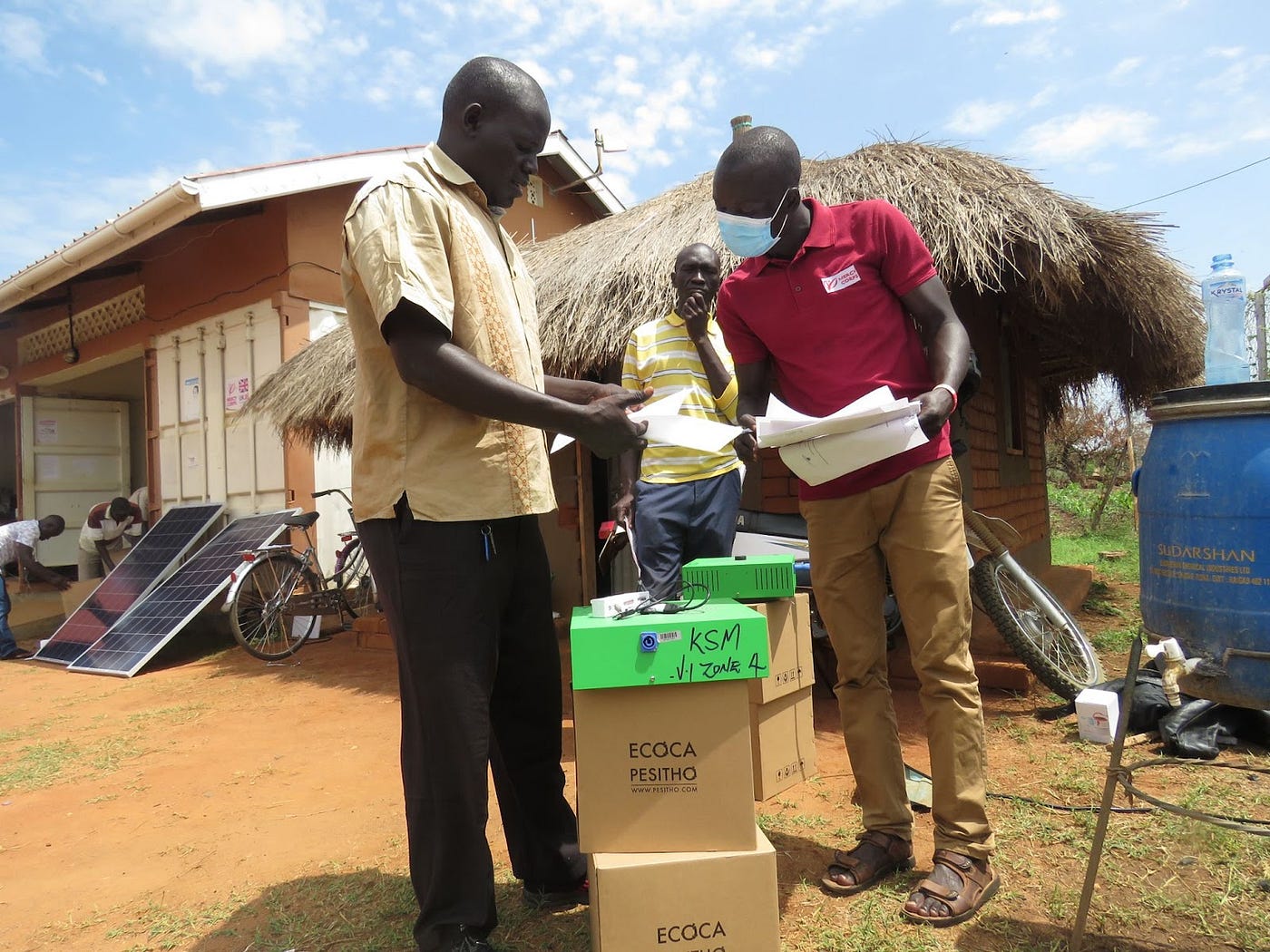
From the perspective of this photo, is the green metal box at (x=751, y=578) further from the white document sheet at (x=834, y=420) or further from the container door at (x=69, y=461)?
the container door at (x=69, y=461)

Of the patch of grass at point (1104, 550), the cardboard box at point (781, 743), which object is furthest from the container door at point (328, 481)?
the patch of grass at point (1104, 550)

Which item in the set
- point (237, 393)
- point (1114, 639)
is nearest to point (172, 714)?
point (237, 393)

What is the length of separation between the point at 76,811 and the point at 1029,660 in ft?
13.5

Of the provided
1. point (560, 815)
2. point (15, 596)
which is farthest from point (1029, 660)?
point (15, 596)

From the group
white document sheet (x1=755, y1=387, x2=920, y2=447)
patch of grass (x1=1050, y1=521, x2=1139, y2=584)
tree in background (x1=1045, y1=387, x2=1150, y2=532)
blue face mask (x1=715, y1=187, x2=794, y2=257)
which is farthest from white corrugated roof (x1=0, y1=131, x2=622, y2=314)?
tree in background (x1=1045, y1=387, x2=1150, y2=532)

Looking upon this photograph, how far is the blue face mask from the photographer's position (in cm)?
203

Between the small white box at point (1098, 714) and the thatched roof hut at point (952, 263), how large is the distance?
74.9 inches

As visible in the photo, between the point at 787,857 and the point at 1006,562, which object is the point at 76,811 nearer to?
the point at 787,857

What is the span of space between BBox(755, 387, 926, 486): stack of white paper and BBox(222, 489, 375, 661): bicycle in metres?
5.25

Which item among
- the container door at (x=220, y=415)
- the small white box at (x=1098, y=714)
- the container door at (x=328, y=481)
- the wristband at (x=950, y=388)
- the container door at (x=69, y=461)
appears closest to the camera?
the wristband at (x=950, y=388)

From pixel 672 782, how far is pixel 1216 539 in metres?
1.12

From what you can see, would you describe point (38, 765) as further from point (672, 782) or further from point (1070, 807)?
point (1070, 807)

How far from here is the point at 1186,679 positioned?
1.43 m

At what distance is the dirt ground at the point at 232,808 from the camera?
83.4 inches
